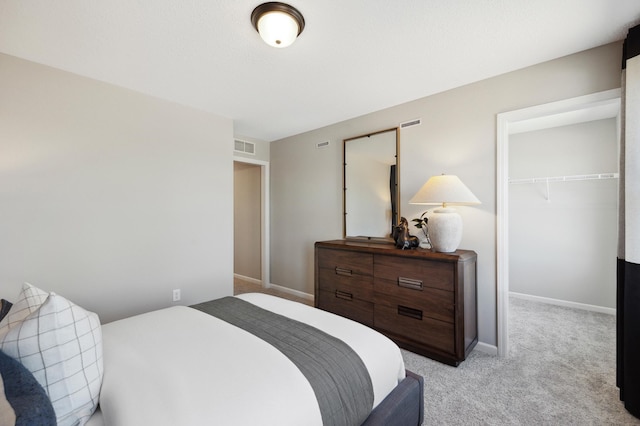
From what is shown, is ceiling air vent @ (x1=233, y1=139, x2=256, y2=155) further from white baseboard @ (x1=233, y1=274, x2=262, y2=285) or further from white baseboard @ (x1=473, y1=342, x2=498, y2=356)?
white baseboard @ (x1=473, y1=342, x2=498, y2=356)

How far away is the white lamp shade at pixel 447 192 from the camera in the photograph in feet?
7.38

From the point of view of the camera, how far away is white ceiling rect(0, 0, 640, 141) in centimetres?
162

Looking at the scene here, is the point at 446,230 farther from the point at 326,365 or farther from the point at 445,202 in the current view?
the point at 326,365

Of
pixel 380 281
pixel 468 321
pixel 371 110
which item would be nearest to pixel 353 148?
pixel 371 110

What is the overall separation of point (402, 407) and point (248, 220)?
Answer: 4.18 m

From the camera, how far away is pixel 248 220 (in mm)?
5023

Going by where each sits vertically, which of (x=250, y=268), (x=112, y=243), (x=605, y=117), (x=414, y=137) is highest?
(x=605, y=117)

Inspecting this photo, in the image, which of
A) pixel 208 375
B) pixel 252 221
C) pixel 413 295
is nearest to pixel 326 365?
pixel 208 375

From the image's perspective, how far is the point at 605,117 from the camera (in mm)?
3293

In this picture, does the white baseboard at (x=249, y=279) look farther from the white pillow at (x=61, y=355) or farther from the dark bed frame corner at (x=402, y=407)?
the white pillow at (x=61, y=355)

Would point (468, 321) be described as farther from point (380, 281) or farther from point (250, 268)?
point (250, 268)

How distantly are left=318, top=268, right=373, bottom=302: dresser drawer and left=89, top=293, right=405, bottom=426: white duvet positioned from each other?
1230 millimetres

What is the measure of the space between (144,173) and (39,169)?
29.0 inches

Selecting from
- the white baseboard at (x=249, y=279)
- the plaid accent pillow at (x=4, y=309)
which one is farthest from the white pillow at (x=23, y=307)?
the white baseboard at (x=249, y=279)
